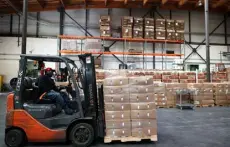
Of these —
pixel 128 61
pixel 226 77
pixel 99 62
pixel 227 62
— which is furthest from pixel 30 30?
pixel 227 62

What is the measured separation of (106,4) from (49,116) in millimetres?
14490

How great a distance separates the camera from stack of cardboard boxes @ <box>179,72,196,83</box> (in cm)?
1426

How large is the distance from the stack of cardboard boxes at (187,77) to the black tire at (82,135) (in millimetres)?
10711

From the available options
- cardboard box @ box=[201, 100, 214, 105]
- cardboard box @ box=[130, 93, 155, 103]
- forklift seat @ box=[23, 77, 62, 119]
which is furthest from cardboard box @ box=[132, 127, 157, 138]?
cardboard box @ box=[201, 100, 214, 105]

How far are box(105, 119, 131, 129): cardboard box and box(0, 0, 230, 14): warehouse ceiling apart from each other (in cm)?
1363

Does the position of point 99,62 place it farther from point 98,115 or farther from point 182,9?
point 98,115

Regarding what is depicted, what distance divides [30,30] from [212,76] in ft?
47.5

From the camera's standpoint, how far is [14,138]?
4680mm

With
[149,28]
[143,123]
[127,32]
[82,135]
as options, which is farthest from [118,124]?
[149,28]

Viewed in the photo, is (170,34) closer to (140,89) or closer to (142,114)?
(140,89)

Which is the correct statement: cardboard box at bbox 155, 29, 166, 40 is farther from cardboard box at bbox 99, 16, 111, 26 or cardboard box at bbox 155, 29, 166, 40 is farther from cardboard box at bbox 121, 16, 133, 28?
cardboard box at bbox 99, 16, 111, 26

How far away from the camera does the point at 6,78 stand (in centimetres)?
1734

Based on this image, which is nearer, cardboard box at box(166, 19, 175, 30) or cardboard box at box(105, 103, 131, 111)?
cardboard box at box(105, 103, 131, 111)

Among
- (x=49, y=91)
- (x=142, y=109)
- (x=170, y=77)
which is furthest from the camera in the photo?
(x=170, y=77)
